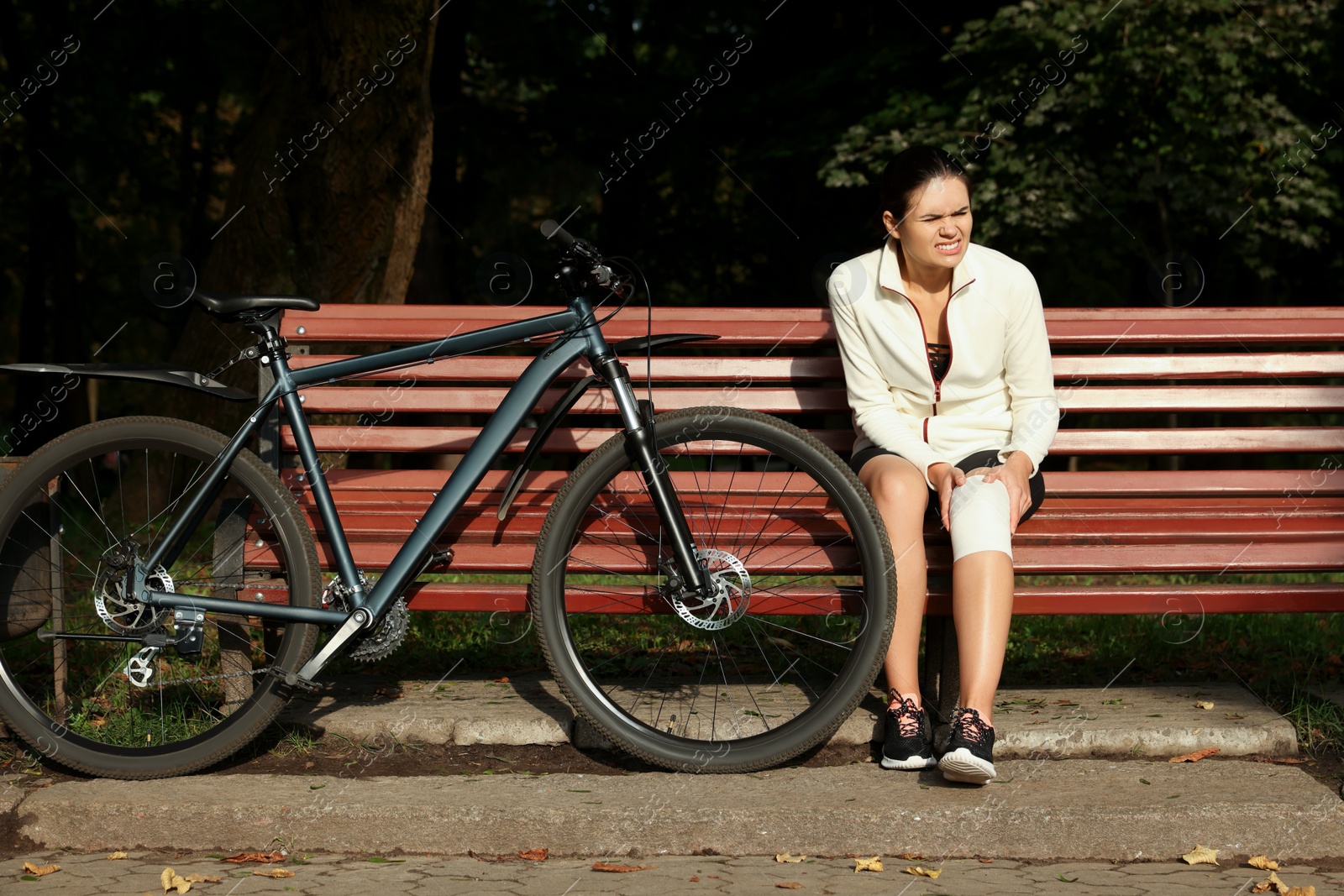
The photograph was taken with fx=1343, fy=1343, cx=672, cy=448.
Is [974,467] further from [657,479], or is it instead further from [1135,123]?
[1135,123]

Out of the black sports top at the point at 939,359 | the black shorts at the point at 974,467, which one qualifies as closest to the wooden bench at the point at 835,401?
the black shorts at the point at 974,467

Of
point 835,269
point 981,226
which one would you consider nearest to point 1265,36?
point 981,226

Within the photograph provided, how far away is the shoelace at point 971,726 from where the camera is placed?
3115 millimetres

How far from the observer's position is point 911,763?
10.8ft

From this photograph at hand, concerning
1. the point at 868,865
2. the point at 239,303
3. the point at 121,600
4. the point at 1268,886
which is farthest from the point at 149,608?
the point at 1268,886

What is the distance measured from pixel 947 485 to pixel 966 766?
2.37ft

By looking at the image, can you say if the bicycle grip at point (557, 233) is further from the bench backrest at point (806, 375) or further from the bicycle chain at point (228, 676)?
the bicycle chain at point (228, 676)

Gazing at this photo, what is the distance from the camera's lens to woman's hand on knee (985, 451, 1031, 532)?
3435 mm

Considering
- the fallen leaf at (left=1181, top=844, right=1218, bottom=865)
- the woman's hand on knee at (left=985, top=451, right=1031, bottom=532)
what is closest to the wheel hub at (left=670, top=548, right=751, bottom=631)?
the woman's hand on knee at (left=985, top=451, right=1031, bottom=532)

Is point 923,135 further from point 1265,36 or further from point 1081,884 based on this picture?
point 1081,884

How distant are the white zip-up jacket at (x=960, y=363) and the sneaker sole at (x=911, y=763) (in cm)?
80

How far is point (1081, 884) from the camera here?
2822mm

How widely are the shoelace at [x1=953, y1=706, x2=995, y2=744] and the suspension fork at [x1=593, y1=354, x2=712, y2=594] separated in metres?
0.67

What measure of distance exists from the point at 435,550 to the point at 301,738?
25.2 inches
